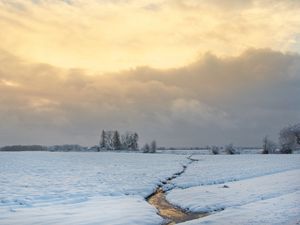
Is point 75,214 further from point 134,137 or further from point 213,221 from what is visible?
point 134,137

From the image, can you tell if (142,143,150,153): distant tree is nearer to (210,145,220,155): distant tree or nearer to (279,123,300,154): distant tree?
(210,145,220,155): distant tree

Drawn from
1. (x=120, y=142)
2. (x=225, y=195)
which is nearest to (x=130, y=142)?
(x=120, y=142)

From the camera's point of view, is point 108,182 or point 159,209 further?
point 108,182

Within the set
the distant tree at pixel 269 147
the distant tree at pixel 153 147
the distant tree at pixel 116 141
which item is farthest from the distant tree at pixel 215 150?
the distant tree at pixel 116 141

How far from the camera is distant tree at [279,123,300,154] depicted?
116988mm

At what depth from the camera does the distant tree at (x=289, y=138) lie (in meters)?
117

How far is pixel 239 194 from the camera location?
29.0 metres

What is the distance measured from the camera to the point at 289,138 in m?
125

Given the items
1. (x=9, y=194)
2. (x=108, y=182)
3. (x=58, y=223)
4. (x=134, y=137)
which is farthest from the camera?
(x=134, y=137)

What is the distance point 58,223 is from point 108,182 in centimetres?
1846

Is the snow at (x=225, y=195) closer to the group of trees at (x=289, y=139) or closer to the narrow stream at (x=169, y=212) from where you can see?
the narrow stream at (x=169, y=212)

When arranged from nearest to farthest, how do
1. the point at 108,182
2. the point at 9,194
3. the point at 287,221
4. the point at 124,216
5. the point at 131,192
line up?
1. the point at 287,221
2. the point at 124,216
3. the point at 9,194
4. the point at 131,192
5. the point at 108,182

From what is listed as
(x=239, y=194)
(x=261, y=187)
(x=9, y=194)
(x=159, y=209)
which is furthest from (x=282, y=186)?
(x=9, y=194)

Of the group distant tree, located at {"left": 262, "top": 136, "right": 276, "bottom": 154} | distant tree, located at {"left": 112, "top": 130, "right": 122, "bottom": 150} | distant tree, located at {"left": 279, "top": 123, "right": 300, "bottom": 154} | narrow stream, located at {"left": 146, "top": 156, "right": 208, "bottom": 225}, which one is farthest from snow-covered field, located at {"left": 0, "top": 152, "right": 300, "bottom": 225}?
distant tree, located at {"left": 112, "top": 130, "right": 122, "bottom": 150}
